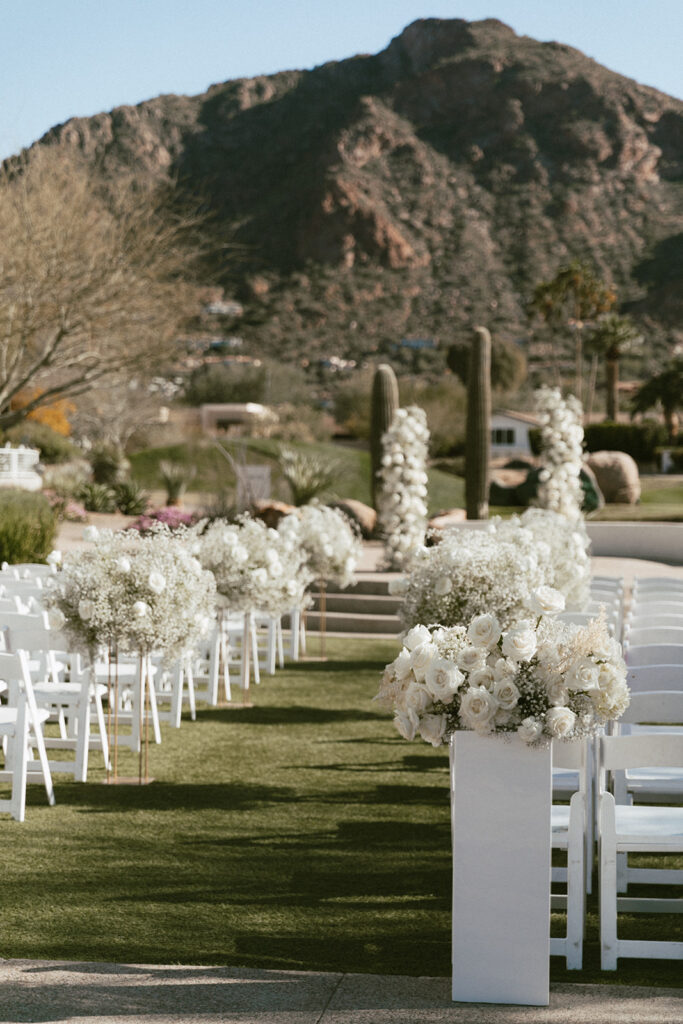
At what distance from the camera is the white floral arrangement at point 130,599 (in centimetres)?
736

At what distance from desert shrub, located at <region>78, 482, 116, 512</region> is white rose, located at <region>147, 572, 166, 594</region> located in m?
22.0

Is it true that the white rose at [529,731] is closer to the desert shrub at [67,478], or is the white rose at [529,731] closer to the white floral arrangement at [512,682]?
the white floral arrangement at [512,682]

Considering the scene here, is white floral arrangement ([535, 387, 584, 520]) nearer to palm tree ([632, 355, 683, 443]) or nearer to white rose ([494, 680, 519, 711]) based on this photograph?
white rose ([494, 680, 519, 711])

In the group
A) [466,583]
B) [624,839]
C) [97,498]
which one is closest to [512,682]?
[624,839]

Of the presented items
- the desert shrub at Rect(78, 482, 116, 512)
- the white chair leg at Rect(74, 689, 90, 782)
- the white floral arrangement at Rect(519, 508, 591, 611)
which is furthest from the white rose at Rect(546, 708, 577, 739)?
the desert shrub at Rect(78, 482, 116, 512)

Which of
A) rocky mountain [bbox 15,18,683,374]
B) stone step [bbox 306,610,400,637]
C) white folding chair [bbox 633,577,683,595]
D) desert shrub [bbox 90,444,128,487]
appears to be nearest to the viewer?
white folding chair [bbox 633,577,683,595]

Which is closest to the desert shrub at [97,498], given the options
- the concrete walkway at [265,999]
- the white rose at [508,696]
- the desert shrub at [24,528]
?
the desert shrub at [24,528]

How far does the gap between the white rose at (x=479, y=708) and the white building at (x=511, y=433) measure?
56.7 meters

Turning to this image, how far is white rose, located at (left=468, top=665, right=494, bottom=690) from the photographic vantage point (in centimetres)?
448

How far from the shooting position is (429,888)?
582 cm

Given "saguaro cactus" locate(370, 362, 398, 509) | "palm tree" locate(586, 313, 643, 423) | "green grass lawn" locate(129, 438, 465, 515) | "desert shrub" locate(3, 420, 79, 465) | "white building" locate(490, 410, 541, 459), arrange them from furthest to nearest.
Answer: "palm tree" locate(586, 313, 643, 423), "white building" locate(490, 410, 541, 459), "desert shrub" locate(3, 420, 79, 465), "green grass lawn" locate(129, 438, 465, 515), "saguaro cactus" locate(370, 362, 398, 509)

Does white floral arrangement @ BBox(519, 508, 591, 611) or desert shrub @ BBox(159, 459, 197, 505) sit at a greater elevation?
desert shrub @ BBox(159, 459, 197, 505)

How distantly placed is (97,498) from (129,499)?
80cm

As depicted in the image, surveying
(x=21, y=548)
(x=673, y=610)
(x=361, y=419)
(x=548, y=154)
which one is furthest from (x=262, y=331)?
(x=673, y=610)
